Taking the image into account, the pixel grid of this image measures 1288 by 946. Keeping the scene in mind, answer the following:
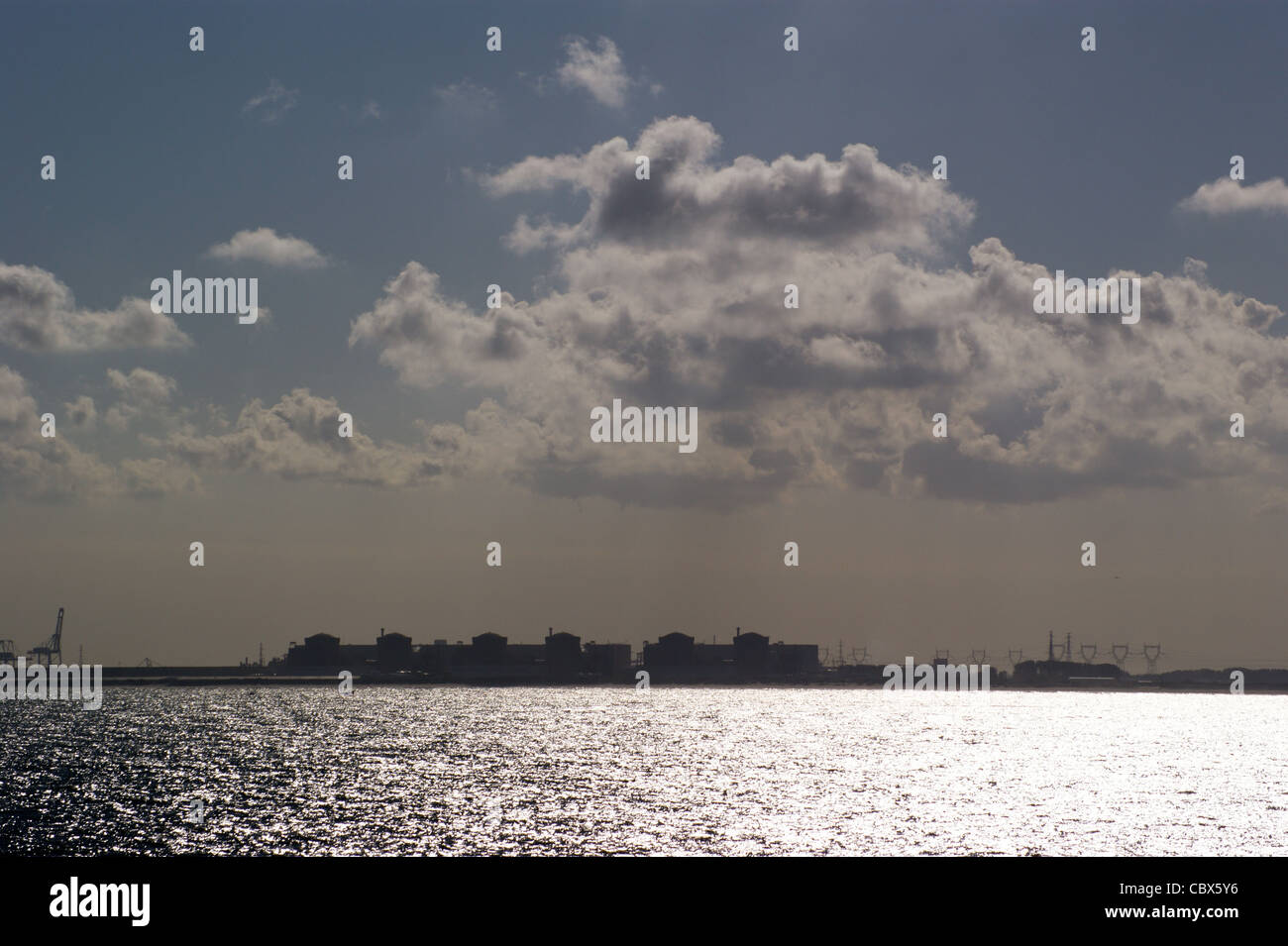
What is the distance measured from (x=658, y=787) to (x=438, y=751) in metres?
49.5

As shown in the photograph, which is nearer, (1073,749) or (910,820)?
(910,820)

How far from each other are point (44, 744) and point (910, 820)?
130 meters

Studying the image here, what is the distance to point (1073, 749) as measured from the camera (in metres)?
184
